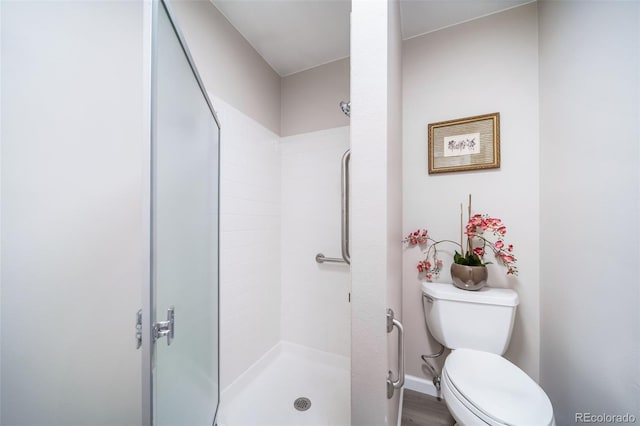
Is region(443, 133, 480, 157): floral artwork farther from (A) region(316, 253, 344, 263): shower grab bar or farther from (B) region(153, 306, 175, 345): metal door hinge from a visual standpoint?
(B) region(153, 306, 175, 345): metal door hinge

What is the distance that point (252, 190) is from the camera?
1.82 m

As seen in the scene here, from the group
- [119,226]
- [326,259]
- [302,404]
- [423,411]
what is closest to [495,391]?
[423,411]

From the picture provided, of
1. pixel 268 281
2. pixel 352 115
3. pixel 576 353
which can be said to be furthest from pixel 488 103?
pixel 268 281

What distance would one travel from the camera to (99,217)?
3.00 ft

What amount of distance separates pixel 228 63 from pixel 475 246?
2.06 metres

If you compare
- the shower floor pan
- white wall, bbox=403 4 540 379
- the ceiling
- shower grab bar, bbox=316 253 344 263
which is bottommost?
the shower floor pan

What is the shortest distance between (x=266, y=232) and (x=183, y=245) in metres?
1.06

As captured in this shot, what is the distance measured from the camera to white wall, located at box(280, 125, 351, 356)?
1934 millimetres

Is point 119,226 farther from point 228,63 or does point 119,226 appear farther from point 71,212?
point 228,63

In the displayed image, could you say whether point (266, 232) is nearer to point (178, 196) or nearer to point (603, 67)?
point (178, 196)

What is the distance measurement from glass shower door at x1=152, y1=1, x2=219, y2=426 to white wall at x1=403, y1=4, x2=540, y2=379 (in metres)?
1.30

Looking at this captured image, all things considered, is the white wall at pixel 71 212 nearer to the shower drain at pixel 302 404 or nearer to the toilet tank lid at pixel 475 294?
the shower drain at pixel 302 404

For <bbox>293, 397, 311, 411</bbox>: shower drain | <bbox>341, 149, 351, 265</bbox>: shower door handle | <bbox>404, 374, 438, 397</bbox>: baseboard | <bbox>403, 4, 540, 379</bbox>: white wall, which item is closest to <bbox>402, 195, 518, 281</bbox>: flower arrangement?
<bbox>403, 4, 540, 379</bbox>: white wall

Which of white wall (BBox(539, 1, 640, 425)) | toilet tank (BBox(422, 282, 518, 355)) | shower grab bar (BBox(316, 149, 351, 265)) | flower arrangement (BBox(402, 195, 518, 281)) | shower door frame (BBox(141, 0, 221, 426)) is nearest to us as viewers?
shower door frame (BBox(141, 0, 221, 426))
